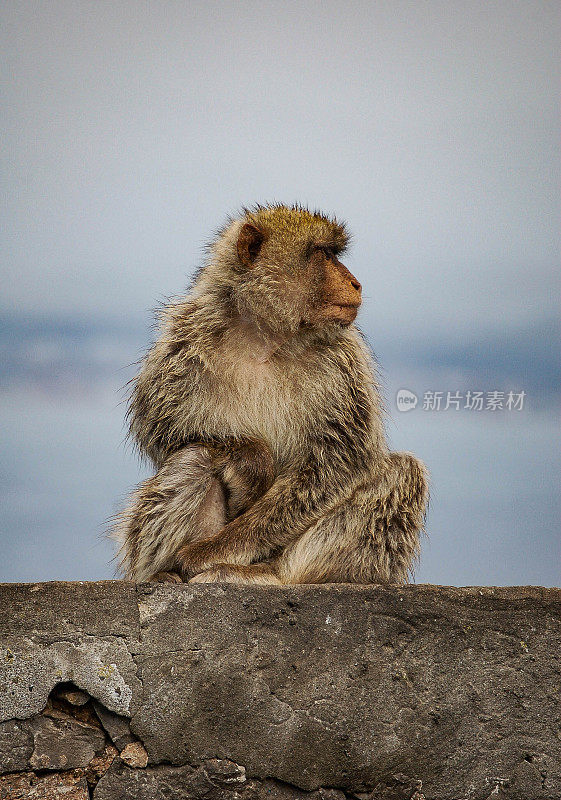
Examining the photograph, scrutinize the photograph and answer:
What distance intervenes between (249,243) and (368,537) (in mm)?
1579

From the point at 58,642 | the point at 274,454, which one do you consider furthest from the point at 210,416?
the point at 58,642

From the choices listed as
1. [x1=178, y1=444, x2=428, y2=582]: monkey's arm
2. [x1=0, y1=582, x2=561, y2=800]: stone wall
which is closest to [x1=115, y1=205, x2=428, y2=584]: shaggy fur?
[x1=178, y1=444, x2=428, y2=582]: monkey's arm

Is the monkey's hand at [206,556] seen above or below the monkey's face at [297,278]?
below

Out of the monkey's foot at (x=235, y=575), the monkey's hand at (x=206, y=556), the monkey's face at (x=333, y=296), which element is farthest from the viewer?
the monkey's face at (x=333, y=296)

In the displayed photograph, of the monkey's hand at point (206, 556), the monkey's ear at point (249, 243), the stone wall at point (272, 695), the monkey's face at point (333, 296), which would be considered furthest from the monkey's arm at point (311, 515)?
the monkey's ear at point (249, 243)

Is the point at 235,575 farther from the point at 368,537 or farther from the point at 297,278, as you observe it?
the point at 297,278

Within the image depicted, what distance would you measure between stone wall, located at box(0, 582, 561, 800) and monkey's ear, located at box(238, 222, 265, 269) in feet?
5.79

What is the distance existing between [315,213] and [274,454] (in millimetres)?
1325

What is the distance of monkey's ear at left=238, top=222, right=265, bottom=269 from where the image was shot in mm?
4996

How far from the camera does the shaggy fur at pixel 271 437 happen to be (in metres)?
4.68

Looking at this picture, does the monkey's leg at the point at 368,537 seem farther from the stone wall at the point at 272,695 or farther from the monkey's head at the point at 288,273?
the monkey's head at the point at 288,273

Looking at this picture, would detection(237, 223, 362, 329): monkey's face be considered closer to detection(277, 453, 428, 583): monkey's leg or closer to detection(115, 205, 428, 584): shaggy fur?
detection(115, 205, 428, 584): shaggy fur

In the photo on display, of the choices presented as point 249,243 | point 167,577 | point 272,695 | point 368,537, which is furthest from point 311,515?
point 249,243

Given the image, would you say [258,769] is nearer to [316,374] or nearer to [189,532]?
[189,532]
